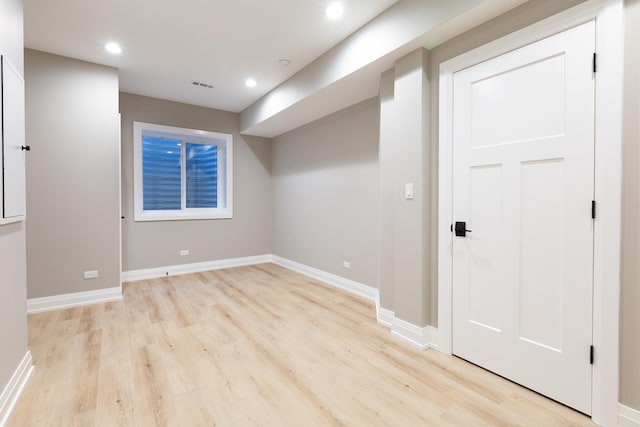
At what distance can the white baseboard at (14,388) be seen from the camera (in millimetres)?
1570

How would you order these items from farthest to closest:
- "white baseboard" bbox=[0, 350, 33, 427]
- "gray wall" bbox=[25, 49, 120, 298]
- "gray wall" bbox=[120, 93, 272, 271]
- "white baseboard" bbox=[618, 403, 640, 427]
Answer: "gray wall" bbox=[120, 93, 272, 271]
"gray wall" bbox=[25, 49, 120, 298]
"white baseboard" bbox=[0, 350, 33, 427]
"white baseboard" bbox=[618, 403, 640, 427]

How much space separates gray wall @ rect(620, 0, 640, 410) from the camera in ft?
4.83

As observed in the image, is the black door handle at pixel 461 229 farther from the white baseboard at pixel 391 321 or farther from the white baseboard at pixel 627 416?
the white baseboard at pixel 627 416

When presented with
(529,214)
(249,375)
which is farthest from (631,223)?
(249,375)

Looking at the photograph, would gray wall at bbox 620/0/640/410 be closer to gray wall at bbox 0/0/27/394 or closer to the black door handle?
the black door handle

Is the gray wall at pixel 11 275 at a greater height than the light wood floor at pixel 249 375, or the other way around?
the gray wall at pixel 11 275

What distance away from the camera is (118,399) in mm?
1761

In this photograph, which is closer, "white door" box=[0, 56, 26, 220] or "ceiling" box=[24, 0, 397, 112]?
"white door" box=[0, 56, 26, 220]

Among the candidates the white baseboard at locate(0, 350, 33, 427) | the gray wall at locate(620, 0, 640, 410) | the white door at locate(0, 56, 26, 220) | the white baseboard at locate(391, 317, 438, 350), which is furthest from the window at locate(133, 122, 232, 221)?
the gray wall at locate(620, 0, 640, 410)

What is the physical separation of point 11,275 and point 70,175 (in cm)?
201

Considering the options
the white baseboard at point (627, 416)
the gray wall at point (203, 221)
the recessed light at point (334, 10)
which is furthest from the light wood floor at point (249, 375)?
the recessed light at point (334, 10)

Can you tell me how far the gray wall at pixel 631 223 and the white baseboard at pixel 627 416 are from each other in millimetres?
23

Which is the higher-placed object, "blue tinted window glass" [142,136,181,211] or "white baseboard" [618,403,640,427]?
"blue tinted window glass" [142,136,181,211]

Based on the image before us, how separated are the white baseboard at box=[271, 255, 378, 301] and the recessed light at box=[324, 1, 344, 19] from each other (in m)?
2.95
